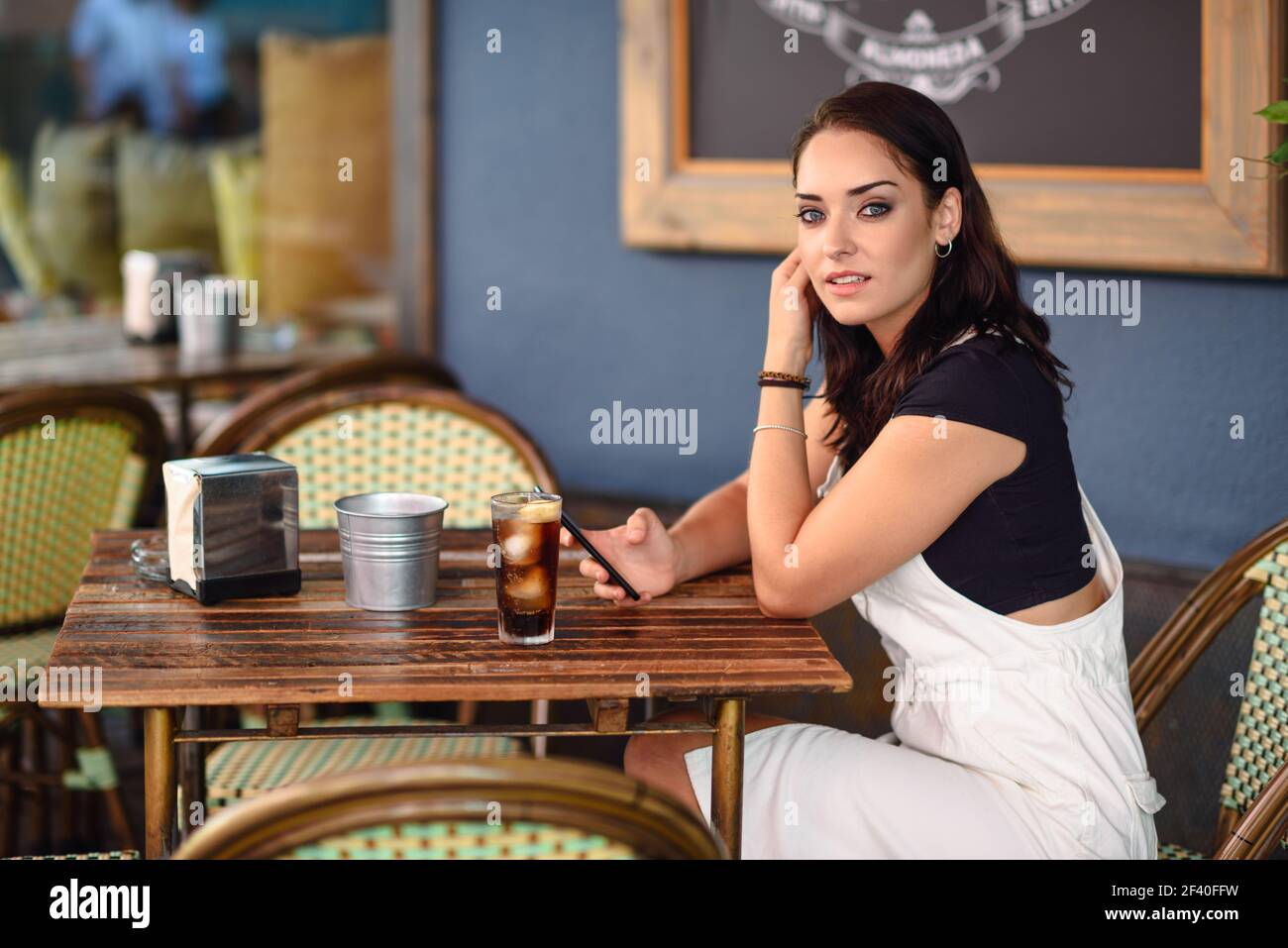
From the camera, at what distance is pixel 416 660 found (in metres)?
1.63

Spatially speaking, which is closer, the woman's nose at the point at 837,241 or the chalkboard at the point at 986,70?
the woman's nose at the point at 837,241

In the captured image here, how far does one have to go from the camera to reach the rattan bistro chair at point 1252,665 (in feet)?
6.63

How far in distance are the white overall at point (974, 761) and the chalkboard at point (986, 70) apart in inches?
39.1

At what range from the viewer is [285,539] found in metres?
1.85

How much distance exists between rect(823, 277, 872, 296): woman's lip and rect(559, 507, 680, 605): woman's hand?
1.18ft

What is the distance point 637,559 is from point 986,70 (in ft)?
4.10

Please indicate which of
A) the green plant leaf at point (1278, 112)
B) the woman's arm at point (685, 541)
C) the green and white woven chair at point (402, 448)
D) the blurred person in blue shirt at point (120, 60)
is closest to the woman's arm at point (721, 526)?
the woman's arm at point (685, 541)

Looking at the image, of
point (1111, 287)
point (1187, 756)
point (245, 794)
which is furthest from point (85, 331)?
point (1187, 756)

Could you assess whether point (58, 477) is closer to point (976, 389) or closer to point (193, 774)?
point (193, 774)

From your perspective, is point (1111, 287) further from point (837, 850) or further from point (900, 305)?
point (837, 850)

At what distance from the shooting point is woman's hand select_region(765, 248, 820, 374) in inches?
78.3

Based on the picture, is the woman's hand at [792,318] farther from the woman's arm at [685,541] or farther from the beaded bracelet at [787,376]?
the woman's arm at [685,541]

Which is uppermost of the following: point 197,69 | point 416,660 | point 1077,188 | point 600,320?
point 197,69

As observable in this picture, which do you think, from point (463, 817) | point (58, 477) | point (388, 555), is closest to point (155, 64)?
point (58, 477)
